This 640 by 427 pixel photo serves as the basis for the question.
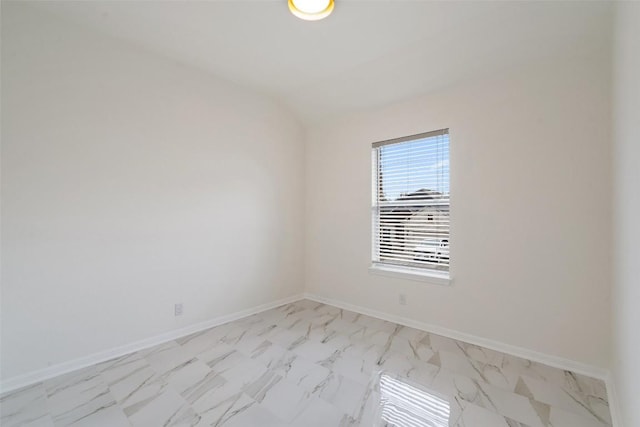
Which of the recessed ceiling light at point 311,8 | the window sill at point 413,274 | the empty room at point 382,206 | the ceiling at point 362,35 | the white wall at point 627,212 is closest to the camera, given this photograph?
the white wall at point 627,212

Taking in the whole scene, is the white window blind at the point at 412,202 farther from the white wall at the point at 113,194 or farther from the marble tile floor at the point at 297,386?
the white wall at the point at 113,194

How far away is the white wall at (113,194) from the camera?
6.89 feet

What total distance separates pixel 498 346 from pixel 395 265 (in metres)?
1.24

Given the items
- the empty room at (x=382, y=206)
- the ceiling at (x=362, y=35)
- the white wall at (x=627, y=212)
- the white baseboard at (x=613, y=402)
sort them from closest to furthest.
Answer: the white wall at (x=627, y=212) → the white baseboard at (x=613, y=402) → the empty room at (x=382, y=206) → the ceiling at (x=362, y=35)

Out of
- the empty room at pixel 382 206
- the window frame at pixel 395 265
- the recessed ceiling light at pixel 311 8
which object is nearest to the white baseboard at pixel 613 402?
the empty room at pixel 382 206

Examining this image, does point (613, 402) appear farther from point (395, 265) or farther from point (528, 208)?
point (395, 265)

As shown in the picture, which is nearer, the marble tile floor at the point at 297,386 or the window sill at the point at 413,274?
the marble tile floor at the point at 297,386

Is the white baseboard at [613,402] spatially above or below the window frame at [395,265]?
below

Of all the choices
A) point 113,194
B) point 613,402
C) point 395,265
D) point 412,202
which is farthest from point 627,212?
point 113,194

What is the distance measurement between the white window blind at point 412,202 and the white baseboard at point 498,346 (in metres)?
0.59

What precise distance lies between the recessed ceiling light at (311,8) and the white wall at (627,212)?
65.9 inches

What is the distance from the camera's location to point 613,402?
5.97 feet

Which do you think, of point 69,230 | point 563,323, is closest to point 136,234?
point 69,230

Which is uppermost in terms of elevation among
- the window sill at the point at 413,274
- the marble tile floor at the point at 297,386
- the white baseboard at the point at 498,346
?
the window sill at the point at 413,274
